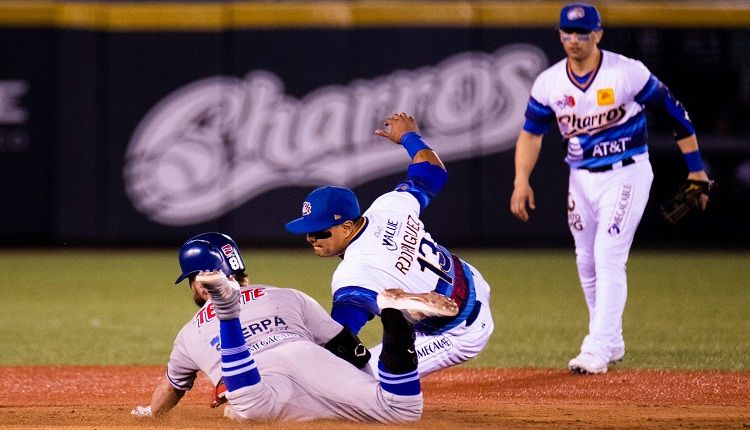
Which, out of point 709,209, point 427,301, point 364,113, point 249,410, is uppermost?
point 427,301

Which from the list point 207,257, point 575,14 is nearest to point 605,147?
point 575,14

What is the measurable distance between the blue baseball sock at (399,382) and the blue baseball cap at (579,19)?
2.40m

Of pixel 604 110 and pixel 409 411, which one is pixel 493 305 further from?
pixel 409 411

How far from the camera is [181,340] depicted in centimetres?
465

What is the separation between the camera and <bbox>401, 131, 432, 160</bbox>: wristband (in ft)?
17.7

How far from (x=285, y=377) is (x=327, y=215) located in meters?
0.68

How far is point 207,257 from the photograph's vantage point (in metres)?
4.51

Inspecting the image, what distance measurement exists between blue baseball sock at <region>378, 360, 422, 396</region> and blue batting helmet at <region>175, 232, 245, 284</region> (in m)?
0.74

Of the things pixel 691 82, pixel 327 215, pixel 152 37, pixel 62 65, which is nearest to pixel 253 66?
pixel 152 37

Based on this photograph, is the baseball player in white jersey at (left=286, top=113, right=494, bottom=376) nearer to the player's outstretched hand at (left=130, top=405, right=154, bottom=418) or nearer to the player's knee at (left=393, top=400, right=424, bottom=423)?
the player's knee at (left=393, top=400, right=424, bottom=423)

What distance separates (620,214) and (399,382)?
2182 mm

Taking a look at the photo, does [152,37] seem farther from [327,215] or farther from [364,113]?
[327,215]

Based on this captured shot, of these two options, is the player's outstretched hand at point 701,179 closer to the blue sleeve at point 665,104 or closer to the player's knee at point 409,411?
the blue sleeve at point 665,104

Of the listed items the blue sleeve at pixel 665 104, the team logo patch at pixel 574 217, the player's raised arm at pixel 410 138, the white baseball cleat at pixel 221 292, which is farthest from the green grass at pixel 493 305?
the white baseball cleat at pixel 221 292
